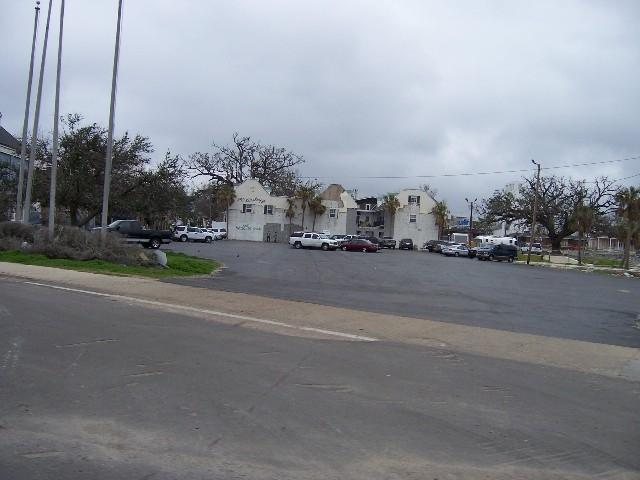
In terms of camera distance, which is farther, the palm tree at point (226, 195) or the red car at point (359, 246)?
the palm tree at point (226, 195)

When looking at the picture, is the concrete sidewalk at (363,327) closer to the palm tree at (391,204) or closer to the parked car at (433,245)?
the parked car at (433,245)

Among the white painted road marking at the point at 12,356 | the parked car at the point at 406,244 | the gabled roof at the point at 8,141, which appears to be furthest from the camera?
the parked car at the point at 406,244

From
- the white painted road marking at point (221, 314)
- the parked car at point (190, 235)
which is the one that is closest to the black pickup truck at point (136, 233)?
the white painted road marking at point (221, 314)

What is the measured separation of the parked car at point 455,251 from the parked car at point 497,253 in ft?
18.5

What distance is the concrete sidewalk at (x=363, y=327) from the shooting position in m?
10.0

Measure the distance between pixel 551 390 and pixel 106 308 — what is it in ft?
28.7

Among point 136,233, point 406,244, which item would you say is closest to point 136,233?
point 136,233

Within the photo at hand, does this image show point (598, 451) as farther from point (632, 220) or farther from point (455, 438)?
point (632, 220)

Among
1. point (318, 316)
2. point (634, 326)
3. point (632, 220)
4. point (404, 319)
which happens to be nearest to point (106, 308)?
point (318, 316)

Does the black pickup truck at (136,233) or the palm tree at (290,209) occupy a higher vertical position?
the palm tree at (290,209)

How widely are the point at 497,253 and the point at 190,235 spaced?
29925 mm

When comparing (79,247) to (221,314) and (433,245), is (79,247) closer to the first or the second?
(221,314)

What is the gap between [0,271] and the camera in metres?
18.5

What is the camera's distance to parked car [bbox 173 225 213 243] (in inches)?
2377
